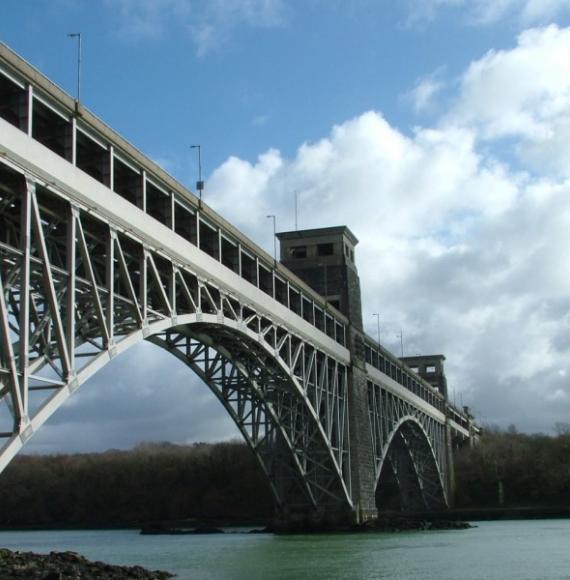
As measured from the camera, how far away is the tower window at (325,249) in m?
64.9

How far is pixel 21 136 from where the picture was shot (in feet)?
77.9

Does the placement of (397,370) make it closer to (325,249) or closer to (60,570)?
(325,249)

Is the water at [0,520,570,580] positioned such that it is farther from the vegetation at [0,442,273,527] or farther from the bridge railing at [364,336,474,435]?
the vegetation at [0,442,273,527]

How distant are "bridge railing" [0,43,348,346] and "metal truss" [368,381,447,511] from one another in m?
30.5

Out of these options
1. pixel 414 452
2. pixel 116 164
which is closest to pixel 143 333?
pixel 116 164

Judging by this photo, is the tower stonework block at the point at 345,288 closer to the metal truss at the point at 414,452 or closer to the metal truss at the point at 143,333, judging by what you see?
the metal truss at the point at 143,333

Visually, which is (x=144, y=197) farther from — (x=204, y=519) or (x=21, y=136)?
(x=204, y=519)

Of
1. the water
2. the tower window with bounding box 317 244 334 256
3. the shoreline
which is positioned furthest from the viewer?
the shoreline

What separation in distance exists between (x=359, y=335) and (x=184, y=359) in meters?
23.5

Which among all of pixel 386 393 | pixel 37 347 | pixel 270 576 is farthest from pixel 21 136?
pixel 386 393

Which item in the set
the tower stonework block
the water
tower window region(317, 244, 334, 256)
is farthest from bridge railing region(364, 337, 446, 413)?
the water

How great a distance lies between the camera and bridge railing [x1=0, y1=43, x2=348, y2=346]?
24.8 meters

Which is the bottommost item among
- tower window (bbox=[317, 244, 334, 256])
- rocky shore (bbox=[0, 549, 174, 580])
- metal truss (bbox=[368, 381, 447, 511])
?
rocky shore (bbox=[0, 549, 174, 580])

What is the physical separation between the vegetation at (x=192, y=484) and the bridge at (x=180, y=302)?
1347 inches
